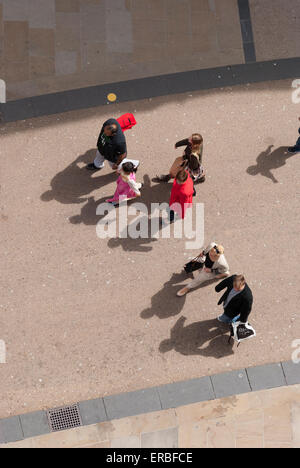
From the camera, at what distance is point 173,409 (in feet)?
26.5

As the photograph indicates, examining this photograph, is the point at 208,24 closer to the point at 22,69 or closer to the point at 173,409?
the point at 22,69

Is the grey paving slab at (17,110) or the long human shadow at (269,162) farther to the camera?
the grey paving slab at (17,110)

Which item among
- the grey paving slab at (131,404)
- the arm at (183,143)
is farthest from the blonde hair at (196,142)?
the grey paving slab at (131,404)

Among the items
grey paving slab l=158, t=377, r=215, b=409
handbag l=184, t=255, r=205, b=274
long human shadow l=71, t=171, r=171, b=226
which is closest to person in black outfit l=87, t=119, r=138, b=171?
long human shadow l=71, t=171, r=171, b=226

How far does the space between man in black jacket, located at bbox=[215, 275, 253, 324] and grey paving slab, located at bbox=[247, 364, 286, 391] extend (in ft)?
3.92

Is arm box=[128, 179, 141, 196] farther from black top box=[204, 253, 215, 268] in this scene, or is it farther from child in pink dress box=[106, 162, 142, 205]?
black top box=[204, 253, 215, 268]

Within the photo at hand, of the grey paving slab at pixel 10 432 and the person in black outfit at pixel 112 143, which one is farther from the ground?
the person in black outfit at pixel 112 143

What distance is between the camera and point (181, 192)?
775 centimetres

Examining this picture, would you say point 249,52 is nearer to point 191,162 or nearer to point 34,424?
point 191,162

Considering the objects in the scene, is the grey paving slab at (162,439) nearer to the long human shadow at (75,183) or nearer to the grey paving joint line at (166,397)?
the grey paving joint line at (166,397)

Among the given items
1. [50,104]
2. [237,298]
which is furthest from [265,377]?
[50,104]

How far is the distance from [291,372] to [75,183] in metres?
5.19

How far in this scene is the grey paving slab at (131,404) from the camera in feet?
26.2

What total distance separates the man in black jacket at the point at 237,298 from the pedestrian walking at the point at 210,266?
0.32 metres
